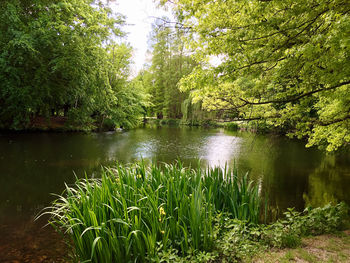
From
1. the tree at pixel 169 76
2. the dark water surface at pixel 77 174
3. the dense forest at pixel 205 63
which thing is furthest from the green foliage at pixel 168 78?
the dark water surface at pixel 77 174

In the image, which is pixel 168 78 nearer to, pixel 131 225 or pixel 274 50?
pixel 274 50

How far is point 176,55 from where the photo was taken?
38938 millimetres

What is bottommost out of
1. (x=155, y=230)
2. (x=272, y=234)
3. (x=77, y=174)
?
(x=77, y=174)

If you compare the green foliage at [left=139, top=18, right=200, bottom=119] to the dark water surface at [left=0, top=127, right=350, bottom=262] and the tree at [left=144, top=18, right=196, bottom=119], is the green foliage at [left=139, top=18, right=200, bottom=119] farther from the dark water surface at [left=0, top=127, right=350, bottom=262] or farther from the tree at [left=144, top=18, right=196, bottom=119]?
the dark water surface at [left=0, top=127, right=350, bottom=262]

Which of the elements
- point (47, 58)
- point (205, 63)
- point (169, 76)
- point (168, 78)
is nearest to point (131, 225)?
point (205, 63)

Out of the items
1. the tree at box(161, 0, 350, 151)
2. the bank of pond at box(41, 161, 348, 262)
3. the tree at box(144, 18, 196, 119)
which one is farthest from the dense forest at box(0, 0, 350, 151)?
the bank of pond at box(41, 161, 348, 262)

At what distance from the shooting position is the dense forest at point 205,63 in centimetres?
310

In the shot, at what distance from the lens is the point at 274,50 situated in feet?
10.5

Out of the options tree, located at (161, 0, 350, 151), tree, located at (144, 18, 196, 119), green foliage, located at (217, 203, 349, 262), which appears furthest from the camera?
tree, located at (144, 18, 196, 119)

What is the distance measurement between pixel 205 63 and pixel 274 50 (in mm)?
1799

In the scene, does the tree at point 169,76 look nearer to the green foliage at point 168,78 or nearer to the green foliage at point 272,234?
the green foliage at point 168,78

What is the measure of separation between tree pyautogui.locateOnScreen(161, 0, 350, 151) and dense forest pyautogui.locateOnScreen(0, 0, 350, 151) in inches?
0.7

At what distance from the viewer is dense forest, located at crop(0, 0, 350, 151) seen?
3096mm

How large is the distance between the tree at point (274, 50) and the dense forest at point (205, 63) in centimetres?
2
